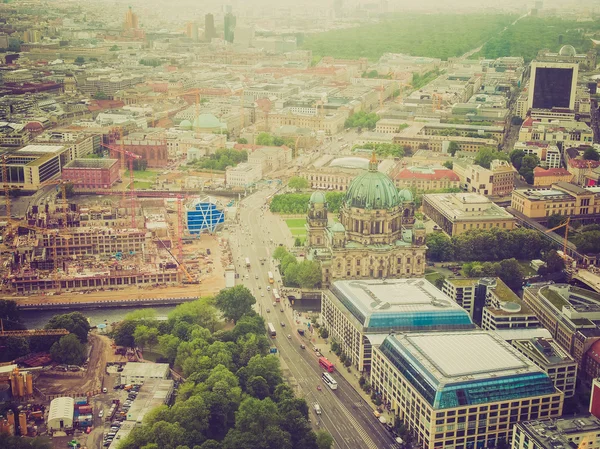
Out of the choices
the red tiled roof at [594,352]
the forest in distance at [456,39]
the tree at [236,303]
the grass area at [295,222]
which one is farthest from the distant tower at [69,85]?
the red tiled roof at [594,352]

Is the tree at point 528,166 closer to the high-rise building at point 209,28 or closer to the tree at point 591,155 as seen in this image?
the tree at point 591,155

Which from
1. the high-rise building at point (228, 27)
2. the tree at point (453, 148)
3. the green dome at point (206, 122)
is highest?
the high-rise building at point (228, 27)

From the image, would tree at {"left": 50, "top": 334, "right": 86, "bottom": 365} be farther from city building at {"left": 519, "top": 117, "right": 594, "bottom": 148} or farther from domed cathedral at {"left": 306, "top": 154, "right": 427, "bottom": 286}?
city building at {"left": 519, "top": 117, "right": 594, "bottom": 148}

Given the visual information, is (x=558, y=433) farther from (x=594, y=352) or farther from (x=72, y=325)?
(x=72, y=325)

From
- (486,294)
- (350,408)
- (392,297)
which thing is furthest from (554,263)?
(350,408)

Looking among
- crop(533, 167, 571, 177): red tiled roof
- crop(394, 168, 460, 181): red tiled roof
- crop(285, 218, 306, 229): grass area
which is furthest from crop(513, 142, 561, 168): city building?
crop(285, 218, 306, 229): grass area

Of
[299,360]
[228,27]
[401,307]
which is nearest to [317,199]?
[401,307]

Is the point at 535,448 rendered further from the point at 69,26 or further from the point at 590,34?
the point at 590,34
